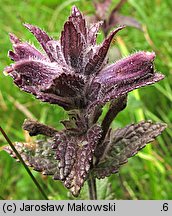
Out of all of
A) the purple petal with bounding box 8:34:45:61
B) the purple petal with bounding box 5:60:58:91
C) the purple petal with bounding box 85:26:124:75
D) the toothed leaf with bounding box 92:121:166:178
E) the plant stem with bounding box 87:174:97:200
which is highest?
the purple petal with bounding box 8:34:45:61

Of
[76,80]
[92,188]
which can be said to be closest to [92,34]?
[76,80]

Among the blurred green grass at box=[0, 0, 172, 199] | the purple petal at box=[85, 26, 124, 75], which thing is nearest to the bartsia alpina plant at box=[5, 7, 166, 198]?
the purple petal at box=[85, 26, 124, 75]

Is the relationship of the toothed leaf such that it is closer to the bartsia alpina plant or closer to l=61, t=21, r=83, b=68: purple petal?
the bartsia alpina plant

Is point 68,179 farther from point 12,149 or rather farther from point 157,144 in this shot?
point 157,144

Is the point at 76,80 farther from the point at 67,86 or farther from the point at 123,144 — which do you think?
the point at 123,144

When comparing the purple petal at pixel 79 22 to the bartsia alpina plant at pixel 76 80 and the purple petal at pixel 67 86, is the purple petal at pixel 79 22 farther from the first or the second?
the purple petal at pixel 67 86
